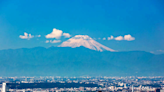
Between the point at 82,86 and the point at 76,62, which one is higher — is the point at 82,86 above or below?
below

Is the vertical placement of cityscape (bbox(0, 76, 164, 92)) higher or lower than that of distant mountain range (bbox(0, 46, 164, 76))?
lower

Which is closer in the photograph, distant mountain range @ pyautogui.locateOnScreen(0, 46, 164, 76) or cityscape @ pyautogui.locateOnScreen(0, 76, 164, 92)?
cityscape @ pyautogui.locateOnScreen(0, 76, 164, 92)

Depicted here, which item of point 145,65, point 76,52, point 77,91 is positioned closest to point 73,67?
point 76,52

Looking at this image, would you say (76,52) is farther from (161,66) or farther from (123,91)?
(123,91)

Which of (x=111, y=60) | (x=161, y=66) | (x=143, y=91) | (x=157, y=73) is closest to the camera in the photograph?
(x=143, y=91)

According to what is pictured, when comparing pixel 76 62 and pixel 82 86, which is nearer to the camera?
pixel 82 86

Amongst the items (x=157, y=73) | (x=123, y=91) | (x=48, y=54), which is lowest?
(x=123, y=91)

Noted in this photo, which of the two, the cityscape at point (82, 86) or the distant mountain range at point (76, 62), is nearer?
the cityscape at point (82, 86)

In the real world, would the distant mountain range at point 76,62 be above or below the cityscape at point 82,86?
above
